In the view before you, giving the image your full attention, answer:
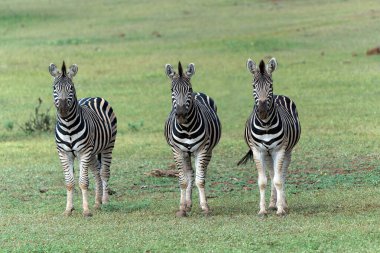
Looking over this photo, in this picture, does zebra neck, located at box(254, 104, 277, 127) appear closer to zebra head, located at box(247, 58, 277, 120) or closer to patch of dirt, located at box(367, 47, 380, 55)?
zebra head, located at box(247, 58, 277, 120)

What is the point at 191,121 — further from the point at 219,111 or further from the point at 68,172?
the point at 219,111

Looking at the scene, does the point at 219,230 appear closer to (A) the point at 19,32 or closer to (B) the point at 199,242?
(B) the point at 199,242

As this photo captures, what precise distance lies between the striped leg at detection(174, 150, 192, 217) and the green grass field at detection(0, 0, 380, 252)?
0.73ft

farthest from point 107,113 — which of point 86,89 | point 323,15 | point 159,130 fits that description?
point 323,15

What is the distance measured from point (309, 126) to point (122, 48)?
14.4m

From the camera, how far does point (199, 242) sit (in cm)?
980

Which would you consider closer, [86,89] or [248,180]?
[248,180]

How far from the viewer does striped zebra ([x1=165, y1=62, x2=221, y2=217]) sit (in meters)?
11.7

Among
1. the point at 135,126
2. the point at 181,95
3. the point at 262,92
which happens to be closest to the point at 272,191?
the point at 262,92

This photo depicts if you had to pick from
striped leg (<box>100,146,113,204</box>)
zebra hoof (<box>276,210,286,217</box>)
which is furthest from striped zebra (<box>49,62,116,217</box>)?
zebra hoof (<box>276,210,286,217</box>)

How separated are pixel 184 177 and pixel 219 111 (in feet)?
35.8

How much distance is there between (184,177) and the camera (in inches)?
473

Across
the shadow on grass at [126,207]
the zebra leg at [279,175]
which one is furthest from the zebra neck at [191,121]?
the shadow on grass at [126,207]

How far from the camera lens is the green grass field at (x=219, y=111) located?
1032 centimetres
